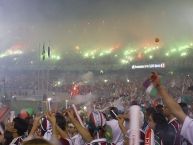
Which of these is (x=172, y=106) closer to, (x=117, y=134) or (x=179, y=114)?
(x=179, y=114)

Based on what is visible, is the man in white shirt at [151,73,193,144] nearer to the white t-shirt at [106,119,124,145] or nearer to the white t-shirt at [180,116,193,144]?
the white t-shirt at [180,116,193,144]

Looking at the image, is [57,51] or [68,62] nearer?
[68,62]

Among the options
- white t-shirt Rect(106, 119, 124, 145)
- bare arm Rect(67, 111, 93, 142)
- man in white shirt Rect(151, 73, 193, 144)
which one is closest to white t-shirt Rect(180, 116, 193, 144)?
man in white shirt Rect(151, 73, 193, 144)

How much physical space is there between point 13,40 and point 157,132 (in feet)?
187

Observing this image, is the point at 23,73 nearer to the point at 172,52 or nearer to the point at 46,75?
the point at 46,75

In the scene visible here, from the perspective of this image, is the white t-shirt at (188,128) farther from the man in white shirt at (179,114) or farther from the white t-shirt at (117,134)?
the white t-shirt at (117,134)

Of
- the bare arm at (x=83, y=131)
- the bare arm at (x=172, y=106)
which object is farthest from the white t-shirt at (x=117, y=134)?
the bare arm at (x=172, y=106)

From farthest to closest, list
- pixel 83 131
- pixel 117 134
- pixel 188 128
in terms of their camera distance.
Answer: pixel 117 134 → pixel 83 131 → pixel 188 128

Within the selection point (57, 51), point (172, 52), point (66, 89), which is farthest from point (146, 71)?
point (57, 51)

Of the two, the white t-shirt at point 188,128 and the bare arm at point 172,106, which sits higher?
the bare arm at point 172,106

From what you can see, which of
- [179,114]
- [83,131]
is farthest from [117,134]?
[179,114]

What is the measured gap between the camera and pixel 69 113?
451cm

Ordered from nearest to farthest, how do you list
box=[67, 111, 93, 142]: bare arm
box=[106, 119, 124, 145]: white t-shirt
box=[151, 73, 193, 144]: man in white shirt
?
box=[151, 73, 193, 144]: man in white shirt, box=[67, 111, 93, 142]: bare arm, box=[106, 119, 124, 145]: white t-shirt

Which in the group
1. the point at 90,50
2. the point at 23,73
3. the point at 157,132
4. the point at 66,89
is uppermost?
the point at 90,50
